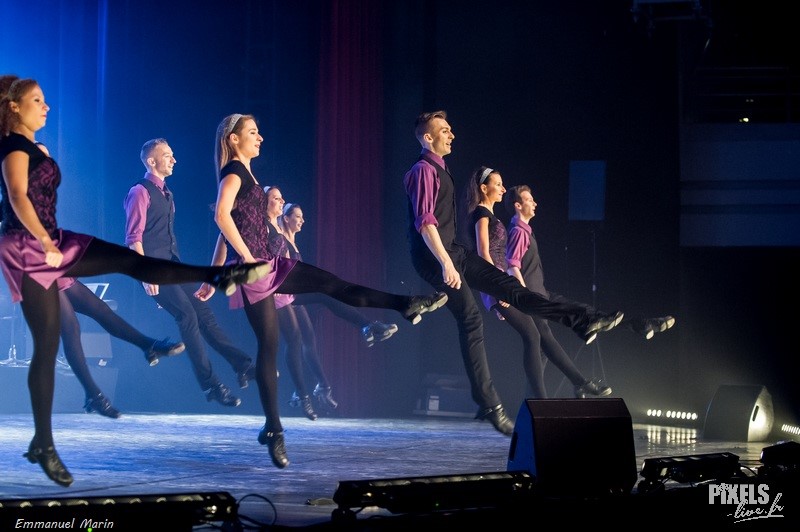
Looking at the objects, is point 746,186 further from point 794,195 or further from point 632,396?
point 632,396

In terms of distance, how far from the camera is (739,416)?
737 centimetres

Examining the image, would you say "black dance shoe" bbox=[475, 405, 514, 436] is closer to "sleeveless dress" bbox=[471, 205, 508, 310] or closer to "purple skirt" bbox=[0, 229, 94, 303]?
"sleeveless dress" bbox=[471, 205, 508, 310]

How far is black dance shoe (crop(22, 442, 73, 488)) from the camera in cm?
422

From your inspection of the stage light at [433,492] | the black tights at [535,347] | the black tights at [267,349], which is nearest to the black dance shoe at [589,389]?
the black tights at [535,347]

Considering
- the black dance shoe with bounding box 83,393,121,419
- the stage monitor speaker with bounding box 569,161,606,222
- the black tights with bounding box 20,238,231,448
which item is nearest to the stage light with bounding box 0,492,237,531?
the black tights with bounding box 20,238,231,448

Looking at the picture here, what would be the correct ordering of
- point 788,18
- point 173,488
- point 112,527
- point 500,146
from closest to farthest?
point 112,527 < point 173,488 < point 500,146 < point 788,18

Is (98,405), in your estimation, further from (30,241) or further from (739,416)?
(739,416)

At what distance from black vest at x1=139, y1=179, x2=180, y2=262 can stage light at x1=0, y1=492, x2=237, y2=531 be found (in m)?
4.51

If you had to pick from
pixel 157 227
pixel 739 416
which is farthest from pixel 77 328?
pixel 739 416

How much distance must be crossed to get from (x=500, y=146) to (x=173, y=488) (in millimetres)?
6331

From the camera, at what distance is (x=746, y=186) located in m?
10.6

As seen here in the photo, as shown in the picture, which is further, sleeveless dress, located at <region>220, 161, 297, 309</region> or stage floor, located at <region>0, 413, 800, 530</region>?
sleeveless dress, located at <region>220, 161, 297, 309</region>

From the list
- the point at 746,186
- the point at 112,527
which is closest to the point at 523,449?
the point at 112,527

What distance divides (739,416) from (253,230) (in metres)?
3.90
